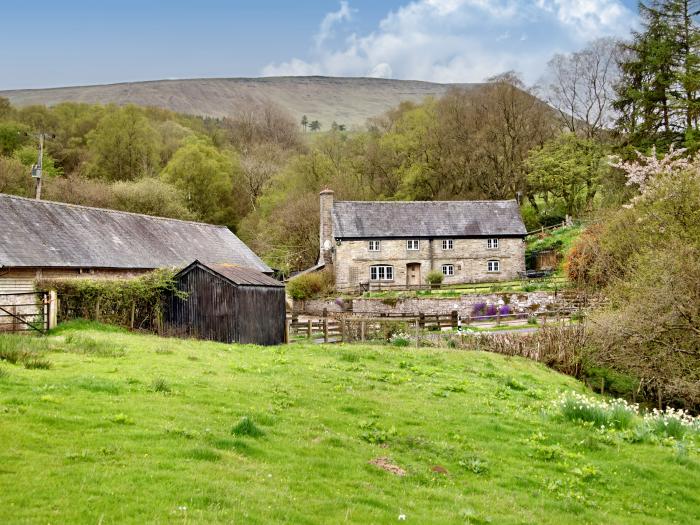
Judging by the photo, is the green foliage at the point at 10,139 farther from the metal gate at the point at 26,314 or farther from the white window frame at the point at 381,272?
the metal gate at the point at 26,314

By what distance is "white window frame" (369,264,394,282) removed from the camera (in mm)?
51000

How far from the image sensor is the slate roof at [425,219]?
2021 inches

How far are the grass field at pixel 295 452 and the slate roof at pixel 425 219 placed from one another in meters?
35.4

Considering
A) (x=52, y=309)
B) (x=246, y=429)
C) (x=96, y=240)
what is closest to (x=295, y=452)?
(x=246, y=429)

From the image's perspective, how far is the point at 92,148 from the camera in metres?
64.2

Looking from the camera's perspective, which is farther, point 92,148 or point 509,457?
point 92,148

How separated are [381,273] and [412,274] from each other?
2.59 m

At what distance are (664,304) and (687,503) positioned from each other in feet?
29.8

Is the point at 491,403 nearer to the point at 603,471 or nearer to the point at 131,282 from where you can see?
the point at 603,471

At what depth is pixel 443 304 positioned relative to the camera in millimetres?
41125

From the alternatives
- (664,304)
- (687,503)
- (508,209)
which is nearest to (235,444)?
(687,503)

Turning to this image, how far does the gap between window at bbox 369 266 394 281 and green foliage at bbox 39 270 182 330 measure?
26.4 m

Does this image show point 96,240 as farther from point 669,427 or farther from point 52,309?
point 669,427

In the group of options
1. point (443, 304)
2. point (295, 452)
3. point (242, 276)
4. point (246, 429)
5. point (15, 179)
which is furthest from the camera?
point (15, 179)
